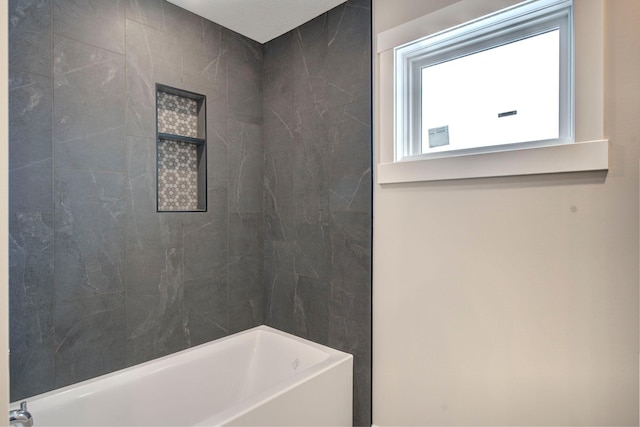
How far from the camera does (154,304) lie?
194 centimetres

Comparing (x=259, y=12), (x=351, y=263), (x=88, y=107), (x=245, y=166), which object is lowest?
(x=351, y=263)

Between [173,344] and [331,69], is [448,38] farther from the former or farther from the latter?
[173,344]

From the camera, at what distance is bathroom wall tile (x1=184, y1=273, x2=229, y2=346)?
6.93ft

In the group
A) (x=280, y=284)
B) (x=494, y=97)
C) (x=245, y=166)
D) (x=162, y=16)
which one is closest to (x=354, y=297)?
(x=280, y=284)

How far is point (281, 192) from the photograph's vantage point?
7.90 feet

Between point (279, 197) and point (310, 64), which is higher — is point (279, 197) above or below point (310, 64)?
below

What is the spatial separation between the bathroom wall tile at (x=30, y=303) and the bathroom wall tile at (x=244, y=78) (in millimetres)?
1300

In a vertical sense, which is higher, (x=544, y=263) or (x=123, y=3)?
(x=123, y=3)

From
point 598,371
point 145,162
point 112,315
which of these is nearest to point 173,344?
point 112,315

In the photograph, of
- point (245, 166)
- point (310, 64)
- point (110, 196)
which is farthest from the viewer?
point (245, 166)

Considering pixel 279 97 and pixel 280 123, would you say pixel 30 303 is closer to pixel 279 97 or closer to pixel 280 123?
pixel 280 123

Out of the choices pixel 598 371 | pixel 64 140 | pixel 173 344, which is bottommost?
pixel 173 344

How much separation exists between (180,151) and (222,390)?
1535 mm

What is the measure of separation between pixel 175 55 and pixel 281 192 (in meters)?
1.08
